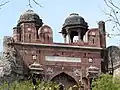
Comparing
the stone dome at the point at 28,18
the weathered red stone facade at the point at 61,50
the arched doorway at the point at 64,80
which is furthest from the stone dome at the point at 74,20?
the arched doorway at the point at 64,80

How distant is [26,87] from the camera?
59.6ft

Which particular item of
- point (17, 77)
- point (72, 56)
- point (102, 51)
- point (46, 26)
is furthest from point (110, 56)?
point (17, 77)

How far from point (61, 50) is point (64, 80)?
Answer: 174 centimetres

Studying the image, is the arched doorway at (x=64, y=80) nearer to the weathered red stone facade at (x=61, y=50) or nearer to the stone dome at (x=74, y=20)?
the weathered red stone facade at (x=61, y=50)

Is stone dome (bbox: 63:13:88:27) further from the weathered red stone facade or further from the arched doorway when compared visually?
the arched doorway

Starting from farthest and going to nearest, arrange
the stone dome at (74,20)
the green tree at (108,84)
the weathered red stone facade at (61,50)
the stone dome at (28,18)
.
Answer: the stone dome at (74,20)
the stone dome at (28,18)
the weathered red stone facade at (61,50)
the green tree at (108,84)

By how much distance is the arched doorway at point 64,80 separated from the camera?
2480 centimetres

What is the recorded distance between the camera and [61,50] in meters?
24.8

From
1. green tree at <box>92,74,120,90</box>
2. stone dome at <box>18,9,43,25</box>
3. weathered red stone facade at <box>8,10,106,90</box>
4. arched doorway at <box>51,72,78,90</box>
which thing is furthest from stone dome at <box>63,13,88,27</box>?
green tree at <box>92,74,120,90</box>

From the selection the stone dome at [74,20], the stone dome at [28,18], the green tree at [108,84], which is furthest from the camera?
the stone dome at [74,20]

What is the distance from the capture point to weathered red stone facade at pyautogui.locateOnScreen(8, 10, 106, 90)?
80.0 feet

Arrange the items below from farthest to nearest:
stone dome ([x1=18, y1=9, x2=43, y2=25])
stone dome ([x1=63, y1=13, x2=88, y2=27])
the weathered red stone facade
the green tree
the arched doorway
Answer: stone dome ([x1=63, y1=13, x2=88, y2=27]), stone dome ([x1=18, y1=9, x2=43, y2=25]), the arched doorway, the weathered red stone facade, the green tree

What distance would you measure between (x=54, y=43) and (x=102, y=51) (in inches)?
122

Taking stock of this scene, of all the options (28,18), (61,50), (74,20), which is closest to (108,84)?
(61,50)
